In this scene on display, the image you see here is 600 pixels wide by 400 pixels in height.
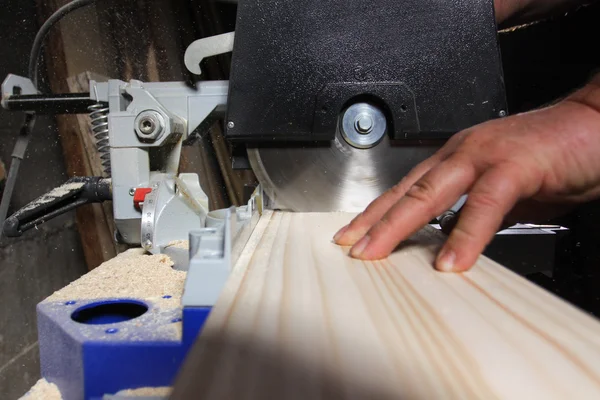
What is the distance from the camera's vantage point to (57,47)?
203 cm

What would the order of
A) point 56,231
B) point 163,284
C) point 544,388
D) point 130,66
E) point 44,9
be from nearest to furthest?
point 544,388, point 163,284, point 44,9, point 56,231, point 130,66

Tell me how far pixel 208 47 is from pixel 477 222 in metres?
0.82

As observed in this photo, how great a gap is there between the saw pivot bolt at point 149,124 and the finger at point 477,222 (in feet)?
2.45

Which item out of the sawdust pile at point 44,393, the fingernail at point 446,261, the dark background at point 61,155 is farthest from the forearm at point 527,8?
the sawdust pile at point 44,393

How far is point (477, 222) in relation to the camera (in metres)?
0.61

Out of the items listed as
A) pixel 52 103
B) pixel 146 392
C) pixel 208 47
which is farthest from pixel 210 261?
pixel 52 103

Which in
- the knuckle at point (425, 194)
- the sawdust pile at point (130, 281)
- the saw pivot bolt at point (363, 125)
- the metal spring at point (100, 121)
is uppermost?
→ the metal spring at point (100, 121)

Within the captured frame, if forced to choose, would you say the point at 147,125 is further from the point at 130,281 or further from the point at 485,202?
the point at 485,202

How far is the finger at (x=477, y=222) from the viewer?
0.61 meters

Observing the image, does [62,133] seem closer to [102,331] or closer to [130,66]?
[130,66]

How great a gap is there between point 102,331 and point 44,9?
6.69 feet

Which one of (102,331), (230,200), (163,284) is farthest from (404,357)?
(230,200)

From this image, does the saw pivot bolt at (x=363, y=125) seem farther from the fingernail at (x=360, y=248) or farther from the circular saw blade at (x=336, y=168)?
the fingernail at (x=360, y=248)

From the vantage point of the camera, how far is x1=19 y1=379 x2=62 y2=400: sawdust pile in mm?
606
